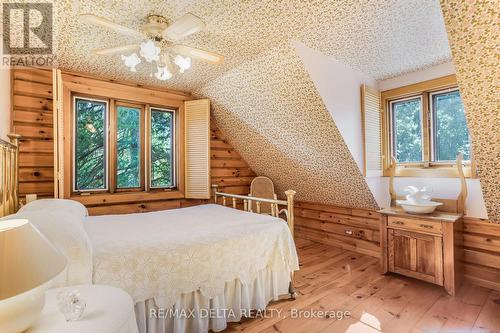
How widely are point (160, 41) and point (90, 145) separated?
199cm

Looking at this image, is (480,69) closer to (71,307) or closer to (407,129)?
(407,129)

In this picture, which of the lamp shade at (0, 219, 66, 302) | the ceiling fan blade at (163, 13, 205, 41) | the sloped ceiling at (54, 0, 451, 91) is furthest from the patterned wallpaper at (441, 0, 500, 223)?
the lamp shade at (0, 219, 66, 302)

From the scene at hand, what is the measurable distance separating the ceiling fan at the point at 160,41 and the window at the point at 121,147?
1.54 m

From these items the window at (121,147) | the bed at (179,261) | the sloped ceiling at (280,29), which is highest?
the sloped ceiling at (280,29)

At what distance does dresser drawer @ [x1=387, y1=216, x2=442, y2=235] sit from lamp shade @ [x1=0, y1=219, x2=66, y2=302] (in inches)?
119

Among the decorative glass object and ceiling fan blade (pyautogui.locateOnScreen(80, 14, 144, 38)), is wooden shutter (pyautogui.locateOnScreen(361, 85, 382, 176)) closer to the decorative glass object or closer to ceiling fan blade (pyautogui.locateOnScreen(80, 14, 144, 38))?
ceiling fan blade (pyautogui.locateOnScreen(80, 14, 144, 38))

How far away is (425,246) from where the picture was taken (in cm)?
262

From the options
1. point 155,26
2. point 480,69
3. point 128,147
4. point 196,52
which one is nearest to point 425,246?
point 480,69

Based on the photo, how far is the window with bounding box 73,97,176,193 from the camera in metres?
3.19

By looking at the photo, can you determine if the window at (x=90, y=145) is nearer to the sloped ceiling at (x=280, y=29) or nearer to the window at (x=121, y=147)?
the window at (x=121, y=147)

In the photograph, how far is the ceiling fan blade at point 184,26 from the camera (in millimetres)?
1534

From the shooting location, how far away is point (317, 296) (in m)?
2.45

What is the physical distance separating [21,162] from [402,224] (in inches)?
164

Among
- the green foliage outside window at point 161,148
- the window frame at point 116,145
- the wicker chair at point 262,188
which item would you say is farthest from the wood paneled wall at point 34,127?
the wicker chair at point 262,188
